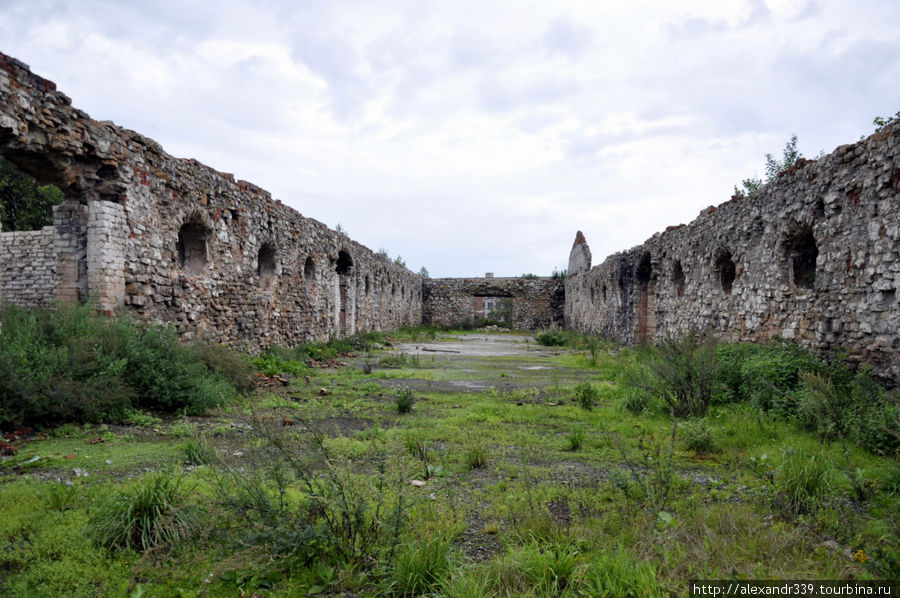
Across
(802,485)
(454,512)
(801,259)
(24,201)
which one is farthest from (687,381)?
(24,201)

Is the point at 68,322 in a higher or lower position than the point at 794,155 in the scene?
lower

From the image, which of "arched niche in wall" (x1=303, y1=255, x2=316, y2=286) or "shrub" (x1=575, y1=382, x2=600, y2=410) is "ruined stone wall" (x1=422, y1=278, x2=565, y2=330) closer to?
"arched niche in wall" (x1=303, y1=255, x2=316, y2=286)

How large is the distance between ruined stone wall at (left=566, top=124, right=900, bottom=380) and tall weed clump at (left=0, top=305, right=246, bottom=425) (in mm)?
7129

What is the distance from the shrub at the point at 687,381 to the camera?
5887 mm

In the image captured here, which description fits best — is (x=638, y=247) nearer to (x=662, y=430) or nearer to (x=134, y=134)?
(x=662, y=430)

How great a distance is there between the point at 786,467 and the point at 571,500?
156cm

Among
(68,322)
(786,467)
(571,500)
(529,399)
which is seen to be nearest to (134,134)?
(68,322)

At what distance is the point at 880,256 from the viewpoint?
19.0 feet

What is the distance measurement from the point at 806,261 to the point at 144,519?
31.0 feet

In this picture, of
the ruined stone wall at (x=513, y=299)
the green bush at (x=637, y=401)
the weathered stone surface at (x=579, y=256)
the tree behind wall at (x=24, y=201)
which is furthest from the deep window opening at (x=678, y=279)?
the tree behind wall at (x=24, y=201)

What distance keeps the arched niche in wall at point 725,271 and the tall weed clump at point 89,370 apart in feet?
31.7

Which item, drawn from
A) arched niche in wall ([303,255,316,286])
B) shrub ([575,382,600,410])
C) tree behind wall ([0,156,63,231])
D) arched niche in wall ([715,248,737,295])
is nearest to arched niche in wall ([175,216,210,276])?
arched niche in wall ([303,255,316,286])

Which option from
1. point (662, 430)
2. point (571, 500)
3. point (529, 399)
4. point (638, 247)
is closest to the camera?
point (571, 500)

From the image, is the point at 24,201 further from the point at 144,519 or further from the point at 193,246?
the point at 144,519
